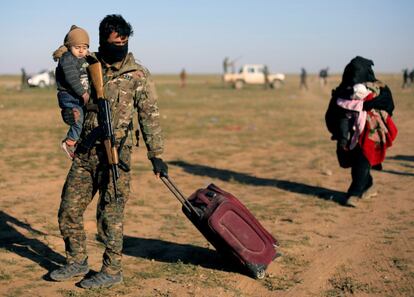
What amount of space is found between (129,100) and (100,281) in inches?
58.3

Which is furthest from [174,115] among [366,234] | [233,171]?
[366,234]

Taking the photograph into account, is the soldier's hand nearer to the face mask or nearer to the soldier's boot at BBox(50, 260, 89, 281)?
the face mask

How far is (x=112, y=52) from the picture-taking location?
417 centimetres

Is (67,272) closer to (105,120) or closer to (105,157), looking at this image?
(105,157)

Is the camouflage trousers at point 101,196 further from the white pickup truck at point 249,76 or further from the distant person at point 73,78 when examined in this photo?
the white pickup truck at point 249,76

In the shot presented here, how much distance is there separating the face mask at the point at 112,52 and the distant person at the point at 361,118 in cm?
397

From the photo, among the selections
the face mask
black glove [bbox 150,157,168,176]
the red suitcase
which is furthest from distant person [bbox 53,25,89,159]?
the red suitcase

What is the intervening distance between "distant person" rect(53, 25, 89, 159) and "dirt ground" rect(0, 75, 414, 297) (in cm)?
127

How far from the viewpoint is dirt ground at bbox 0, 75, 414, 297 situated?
4730 millimetres

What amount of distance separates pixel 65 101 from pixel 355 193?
15.0ft

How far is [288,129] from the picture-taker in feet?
56.6

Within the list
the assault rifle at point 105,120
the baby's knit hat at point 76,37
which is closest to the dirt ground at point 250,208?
the assault rifle at point 105,120

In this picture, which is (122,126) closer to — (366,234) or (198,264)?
(198,264)

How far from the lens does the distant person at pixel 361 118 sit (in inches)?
287
